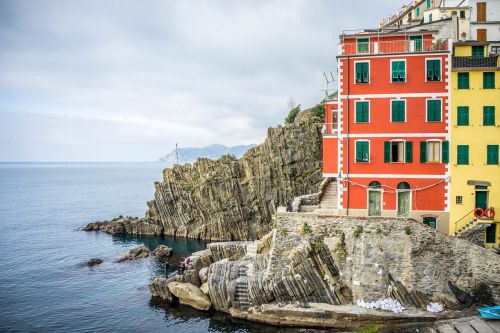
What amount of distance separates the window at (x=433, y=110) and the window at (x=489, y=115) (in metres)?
3.74

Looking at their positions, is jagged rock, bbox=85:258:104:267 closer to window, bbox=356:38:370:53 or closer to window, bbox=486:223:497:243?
window, bbox=356:38:370:53

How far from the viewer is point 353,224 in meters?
32.8

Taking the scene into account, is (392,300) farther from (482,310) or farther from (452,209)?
(452,209)

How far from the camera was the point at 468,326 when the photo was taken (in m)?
27.0

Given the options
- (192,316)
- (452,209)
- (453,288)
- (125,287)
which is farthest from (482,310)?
(125,287)

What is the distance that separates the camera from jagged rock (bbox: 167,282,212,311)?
37.6m

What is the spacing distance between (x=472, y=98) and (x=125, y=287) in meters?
40.8

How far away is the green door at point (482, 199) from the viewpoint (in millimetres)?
34031

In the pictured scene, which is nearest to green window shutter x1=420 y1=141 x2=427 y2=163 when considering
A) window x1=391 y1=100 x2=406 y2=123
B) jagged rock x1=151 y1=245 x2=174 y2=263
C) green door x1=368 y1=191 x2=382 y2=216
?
window x1=391 y1=100 x2=406 y2=123

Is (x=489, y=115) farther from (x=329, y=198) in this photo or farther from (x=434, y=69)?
(x=329, y=198)

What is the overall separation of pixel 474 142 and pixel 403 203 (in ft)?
25.9

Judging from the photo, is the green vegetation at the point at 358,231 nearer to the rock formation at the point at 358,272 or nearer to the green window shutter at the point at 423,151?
the rock formation at the point at 358,272

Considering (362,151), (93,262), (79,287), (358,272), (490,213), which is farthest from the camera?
(93,262)

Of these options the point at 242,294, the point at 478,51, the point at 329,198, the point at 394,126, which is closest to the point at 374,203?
the point at 329,198
